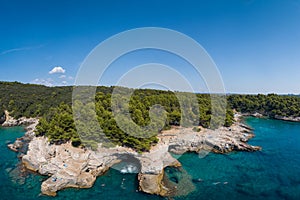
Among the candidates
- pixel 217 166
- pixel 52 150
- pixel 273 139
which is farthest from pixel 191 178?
pixel 273 139

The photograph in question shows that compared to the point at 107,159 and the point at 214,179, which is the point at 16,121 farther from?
the point at 214,179

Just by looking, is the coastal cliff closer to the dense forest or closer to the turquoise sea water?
the turquoise sea water

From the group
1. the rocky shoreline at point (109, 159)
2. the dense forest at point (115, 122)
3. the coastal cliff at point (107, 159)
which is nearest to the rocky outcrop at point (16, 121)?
the dense forest at point (115, 122)

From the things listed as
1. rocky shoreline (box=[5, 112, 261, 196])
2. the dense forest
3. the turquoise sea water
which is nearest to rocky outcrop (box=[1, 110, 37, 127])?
the dense forest

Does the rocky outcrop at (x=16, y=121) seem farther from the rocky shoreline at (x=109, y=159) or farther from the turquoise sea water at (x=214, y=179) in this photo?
the turquoise sea water at (x=214, y=179)

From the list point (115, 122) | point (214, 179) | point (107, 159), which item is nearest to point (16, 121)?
point (115, 122)

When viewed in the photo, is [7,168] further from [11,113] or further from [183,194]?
[11,113]

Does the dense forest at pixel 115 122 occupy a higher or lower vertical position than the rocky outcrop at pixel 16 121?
higher
